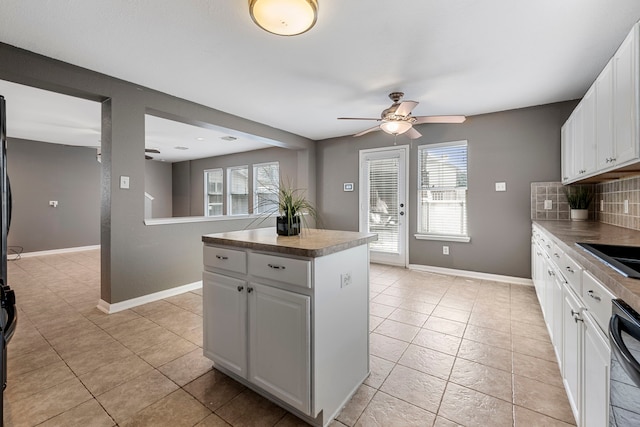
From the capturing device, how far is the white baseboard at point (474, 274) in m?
3.69

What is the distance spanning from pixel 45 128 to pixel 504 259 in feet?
25.2

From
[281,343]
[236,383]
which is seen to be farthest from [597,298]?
[236,383]

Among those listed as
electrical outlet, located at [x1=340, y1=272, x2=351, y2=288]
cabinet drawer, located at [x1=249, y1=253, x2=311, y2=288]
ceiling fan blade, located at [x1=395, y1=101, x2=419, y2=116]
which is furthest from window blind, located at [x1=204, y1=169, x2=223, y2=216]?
electrical outlet, located at [x1=340, y1=272, x2=351, y2=288]

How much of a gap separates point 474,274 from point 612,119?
271 centimetres

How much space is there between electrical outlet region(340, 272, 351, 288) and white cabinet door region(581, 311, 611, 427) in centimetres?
104

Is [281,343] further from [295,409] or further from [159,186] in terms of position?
[159,186]

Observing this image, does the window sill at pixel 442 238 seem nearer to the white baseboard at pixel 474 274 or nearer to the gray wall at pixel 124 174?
the white baseboard at pixel 474 274

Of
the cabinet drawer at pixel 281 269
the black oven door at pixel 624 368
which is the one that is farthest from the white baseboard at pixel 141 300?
the black oven door at pixel 624 368

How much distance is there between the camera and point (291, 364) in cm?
140

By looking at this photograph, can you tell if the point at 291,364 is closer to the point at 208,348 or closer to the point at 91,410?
the point at 208,348

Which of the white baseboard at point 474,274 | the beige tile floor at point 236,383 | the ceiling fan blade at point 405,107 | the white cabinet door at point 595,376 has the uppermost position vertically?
the ceiling fan blade at point 405,107

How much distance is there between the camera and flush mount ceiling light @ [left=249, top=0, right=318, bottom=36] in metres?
1.50

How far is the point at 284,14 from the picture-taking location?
5.09 ft

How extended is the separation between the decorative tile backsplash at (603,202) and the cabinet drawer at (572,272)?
110 cm
